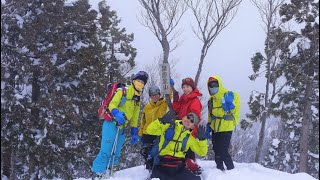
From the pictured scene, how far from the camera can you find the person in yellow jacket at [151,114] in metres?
7.27

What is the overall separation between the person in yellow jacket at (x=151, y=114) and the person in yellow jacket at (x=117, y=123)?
393mm

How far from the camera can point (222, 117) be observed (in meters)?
6.98

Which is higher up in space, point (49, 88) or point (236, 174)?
point (49, 88)

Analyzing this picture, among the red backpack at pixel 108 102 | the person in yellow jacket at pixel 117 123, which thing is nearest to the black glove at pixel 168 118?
the person in yellow jacket at pixel 117 123

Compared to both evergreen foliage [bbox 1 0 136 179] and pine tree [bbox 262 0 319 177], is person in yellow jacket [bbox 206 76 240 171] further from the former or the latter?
pine tree [bbox 262 0 319 177]

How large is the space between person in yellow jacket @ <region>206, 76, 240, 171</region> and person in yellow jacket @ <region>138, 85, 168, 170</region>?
3.37 ft

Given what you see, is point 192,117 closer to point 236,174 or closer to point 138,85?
point 138,85

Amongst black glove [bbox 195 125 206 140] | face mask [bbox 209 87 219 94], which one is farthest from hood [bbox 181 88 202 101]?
black glove [bbox 195 125 206 140]

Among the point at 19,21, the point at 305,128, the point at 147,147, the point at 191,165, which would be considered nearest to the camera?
the point at 191,165

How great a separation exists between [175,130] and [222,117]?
3.25 feet

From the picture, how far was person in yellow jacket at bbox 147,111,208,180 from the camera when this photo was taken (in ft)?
21.5

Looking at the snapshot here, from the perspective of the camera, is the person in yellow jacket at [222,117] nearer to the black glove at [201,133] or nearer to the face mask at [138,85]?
the black glove at [201,133]

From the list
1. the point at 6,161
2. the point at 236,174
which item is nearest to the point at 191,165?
the point at 236,174

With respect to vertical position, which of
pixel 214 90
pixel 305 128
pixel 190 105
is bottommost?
pixel 305 128
